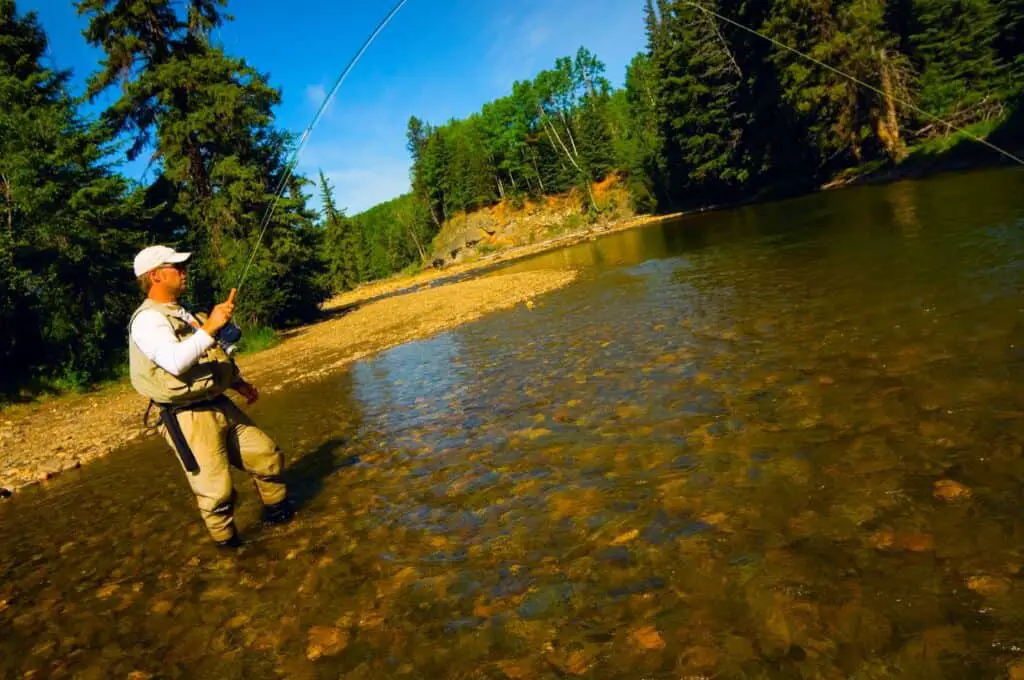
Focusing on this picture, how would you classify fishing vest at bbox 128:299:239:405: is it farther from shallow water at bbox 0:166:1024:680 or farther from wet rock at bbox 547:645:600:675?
wet rock at bbox 547:645:600:675

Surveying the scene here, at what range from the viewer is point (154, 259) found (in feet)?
16.0

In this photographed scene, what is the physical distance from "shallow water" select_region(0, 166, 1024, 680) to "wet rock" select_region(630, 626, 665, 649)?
14 millimetres

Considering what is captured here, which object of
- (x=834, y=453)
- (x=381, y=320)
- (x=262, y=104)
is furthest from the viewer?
(x=262, y=104)

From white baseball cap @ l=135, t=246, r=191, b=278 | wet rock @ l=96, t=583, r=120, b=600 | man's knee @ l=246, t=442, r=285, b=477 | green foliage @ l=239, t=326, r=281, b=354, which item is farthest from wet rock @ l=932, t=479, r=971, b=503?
green foliage @ l=239, t=326, r=281, b=354

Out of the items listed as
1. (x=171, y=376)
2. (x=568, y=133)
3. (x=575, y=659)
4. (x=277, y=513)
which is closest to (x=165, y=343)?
(x=171, y=376)

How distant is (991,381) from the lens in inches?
199

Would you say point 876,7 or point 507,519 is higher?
point 876,7

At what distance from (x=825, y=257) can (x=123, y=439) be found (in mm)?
15902

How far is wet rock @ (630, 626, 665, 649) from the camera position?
2.99 m

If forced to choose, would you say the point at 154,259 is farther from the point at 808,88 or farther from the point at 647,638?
the point at 808,88

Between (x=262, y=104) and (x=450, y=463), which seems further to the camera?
(x=262, y=104)

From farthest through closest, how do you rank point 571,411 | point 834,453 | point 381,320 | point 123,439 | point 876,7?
point 876,7 → point 381,320 → point 123,439 → point 571,411 → point 834,453

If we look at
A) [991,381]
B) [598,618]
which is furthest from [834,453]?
[598,618]

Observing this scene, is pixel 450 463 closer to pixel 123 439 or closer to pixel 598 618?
pixel 598 618
